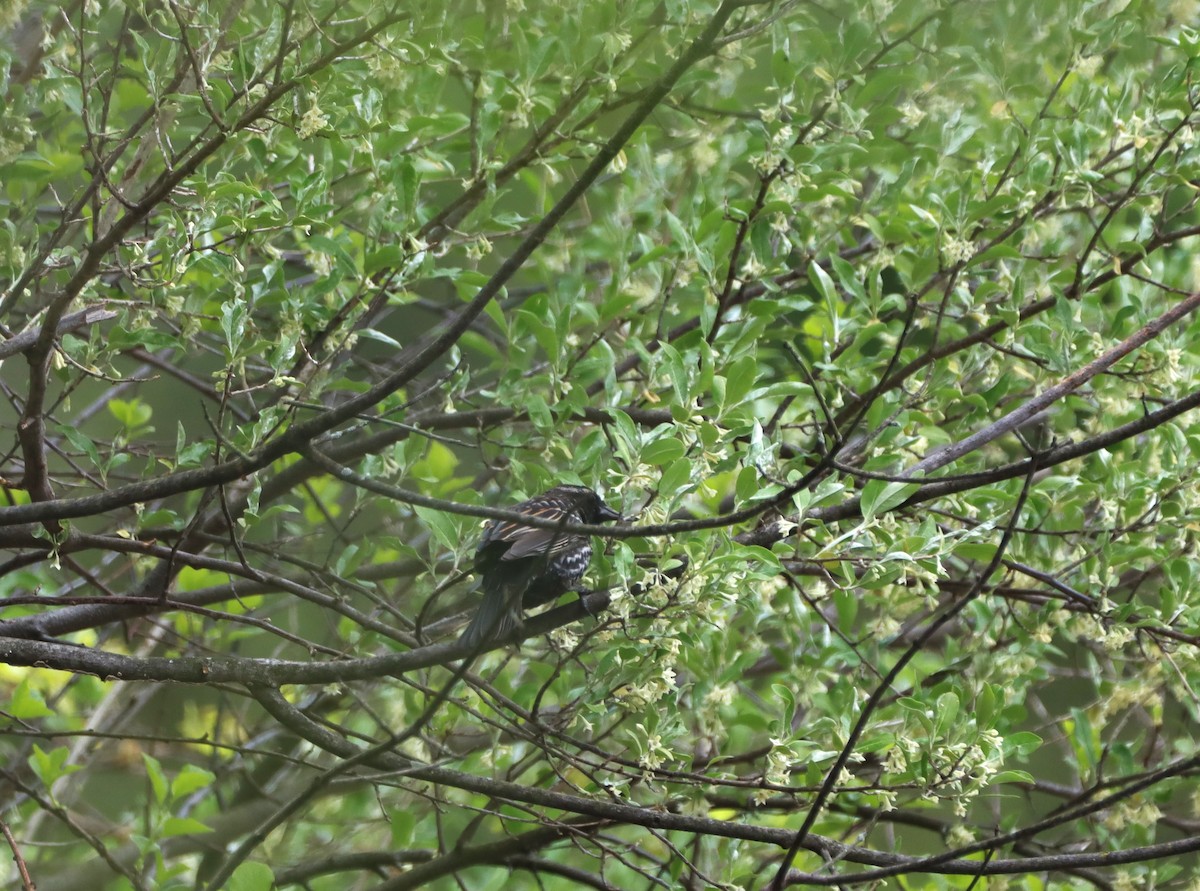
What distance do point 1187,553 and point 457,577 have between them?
2.10 meters

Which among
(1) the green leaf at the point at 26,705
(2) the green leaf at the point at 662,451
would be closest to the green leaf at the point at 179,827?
(1) the green leaf at the point at 26,705

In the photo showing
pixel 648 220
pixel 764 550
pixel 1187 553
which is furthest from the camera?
pixel 648 220

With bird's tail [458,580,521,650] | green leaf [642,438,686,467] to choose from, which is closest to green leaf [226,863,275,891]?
bird's tail [458,580,521,650]

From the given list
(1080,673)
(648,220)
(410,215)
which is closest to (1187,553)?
(1080,673)

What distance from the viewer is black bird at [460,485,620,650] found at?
299cm

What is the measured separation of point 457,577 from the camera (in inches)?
116

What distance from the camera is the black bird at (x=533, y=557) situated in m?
2.99

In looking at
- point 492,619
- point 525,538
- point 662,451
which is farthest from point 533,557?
point 662,451

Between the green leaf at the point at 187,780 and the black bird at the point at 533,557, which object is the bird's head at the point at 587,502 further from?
the green leaf at the point at 187,780

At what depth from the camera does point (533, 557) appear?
3152 mm

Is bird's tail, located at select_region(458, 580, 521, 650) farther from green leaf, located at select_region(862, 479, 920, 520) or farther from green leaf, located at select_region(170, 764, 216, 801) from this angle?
green leaf, located at select_region(170, 764, 216, 801)

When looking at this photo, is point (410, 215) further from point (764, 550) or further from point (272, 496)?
point (764, 550)

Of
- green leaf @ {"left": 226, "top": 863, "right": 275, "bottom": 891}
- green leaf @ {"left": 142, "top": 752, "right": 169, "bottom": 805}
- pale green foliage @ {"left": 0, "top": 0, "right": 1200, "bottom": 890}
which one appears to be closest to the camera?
green leaf @ {"left": 226, "top": 863, "right": 275, "bottom": 891}

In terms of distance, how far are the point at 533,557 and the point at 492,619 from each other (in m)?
0.44
